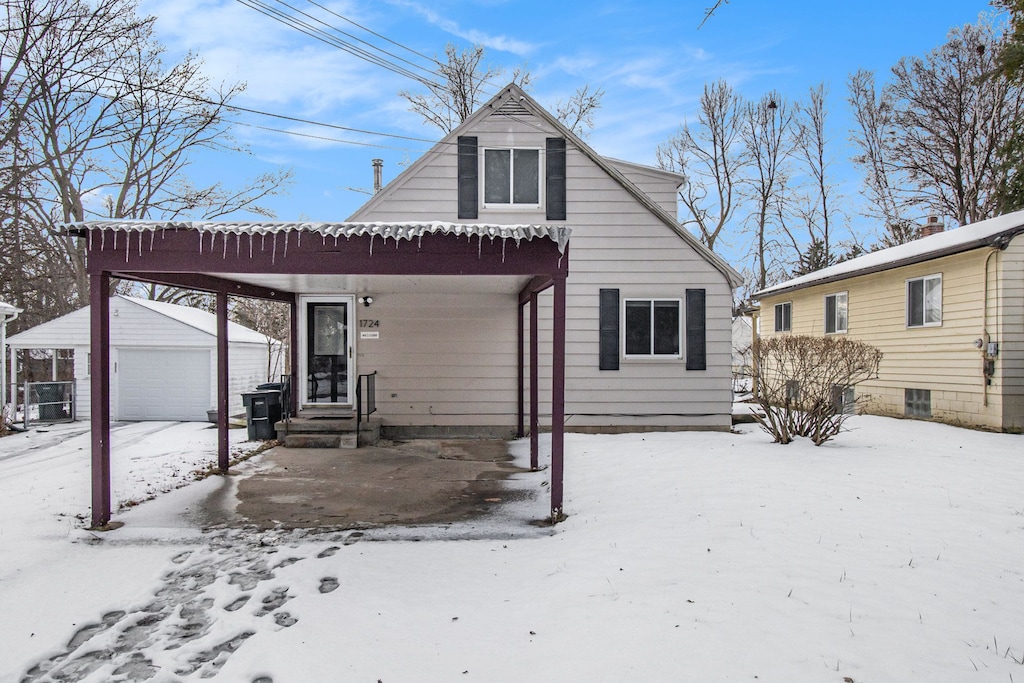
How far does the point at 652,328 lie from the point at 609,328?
770mm

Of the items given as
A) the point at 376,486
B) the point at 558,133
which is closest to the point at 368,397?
the point at 376,486

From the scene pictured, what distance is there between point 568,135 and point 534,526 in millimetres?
7173

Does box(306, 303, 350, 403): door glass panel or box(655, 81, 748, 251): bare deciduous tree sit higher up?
box(655, 81, 748, 251): bare deciduous tree

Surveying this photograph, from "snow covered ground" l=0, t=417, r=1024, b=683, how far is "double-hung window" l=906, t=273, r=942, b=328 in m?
6.58

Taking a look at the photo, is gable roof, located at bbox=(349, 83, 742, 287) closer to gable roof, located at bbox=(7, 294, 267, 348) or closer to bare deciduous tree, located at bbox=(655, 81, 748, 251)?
gable roof, located at bbox=(7, 294, 267, 348)

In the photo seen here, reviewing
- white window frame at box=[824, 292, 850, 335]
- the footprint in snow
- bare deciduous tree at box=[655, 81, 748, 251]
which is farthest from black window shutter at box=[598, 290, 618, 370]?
bare deciduous tree at box=[655, 81, 748, 251]

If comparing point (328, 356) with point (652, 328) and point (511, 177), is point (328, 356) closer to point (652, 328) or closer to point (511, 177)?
point (511, 177)

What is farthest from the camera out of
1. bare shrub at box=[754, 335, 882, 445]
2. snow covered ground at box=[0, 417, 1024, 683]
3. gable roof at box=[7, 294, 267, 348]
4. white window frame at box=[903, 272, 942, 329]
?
gable roof at box=[7, 294, 267, 348]

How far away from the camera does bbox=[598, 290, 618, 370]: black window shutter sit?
33.6 feet

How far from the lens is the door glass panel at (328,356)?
1034cm

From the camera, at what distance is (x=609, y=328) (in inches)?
403

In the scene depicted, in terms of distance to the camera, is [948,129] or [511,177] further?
[948,129]

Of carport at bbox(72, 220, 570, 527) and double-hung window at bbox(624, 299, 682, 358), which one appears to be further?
double-hung window at bbox(624, 299, 682, 358)

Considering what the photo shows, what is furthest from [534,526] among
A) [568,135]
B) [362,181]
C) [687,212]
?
[687,212]
